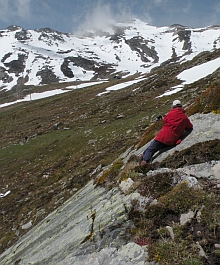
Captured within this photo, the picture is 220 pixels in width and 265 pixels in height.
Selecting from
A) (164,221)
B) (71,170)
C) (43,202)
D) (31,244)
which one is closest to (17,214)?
(43,202)

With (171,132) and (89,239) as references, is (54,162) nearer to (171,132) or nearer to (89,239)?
(171,132)

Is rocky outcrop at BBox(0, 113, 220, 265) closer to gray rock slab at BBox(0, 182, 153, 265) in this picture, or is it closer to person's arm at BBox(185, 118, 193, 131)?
gray rock slab at BBox(0, 182, 153, 265)

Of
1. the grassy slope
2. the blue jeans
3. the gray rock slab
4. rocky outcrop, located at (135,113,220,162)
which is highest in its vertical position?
rocky outcrop, located at (135,113,220,162)

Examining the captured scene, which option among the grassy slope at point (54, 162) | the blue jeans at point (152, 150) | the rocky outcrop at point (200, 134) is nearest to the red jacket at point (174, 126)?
the blue jeans at point (152, 150)

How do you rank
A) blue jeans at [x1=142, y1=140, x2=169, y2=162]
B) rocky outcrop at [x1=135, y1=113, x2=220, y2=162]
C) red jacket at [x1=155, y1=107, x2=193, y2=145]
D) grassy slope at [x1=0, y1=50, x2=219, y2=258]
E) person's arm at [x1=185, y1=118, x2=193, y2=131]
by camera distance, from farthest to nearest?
grassy slope at [x1=0, y1=50, x2=219, y2=258] < person's arm at [x1=185, y1=118, x2=193, y2=131] < blue jeans at [x1=142, y1=140, x2=169, y2=162] < red jacket at [x1=155, y1=107, x2=193, y2=145] < rocky outcrop at [x1=135, y1=113, x2=220, y2=162]

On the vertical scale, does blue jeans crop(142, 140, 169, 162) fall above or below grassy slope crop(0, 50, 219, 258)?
above

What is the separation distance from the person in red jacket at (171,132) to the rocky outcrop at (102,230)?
351 mm

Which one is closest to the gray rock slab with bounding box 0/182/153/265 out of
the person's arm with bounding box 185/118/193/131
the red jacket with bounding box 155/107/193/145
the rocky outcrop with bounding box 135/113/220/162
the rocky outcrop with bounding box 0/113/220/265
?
the rocky outcrop with bounding box 0/113/220/265

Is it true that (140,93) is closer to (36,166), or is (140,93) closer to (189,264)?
(36,166)

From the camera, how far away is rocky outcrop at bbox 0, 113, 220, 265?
20.3 ft

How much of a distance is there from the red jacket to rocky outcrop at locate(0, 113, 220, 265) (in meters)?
0.39

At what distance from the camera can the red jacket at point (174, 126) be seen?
9.96 metres

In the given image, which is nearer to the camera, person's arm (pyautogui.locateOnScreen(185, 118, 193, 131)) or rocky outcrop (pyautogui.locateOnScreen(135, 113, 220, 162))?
rocky outcrop (pyautogui.locateOnScreen(135, 113, 220, 162))

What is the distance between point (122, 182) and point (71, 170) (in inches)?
628
